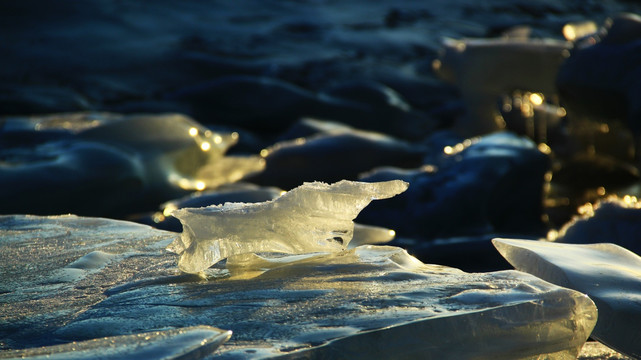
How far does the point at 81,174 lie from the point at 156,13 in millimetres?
6100

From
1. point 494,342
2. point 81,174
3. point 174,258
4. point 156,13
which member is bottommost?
point 494,342

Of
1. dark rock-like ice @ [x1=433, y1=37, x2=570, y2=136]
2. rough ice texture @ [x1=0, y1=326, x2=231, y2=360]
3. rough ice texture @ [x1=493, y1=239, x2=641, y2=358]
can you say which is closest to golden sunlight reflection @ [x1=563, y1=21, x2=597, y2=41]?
dark rock-like ice @ [x1=433, y1=37, x2=570, y2=136]

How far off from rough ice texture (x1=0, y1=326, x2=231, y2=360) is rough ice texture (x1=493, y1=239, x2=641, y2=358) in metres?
0.68

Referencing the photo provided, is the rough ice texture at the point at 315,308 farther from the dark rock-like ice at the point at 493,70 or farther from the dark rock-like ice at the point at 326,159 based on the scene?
the dark rock-like ice at the point at 493,70

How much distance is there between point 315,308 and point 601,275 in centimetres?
58

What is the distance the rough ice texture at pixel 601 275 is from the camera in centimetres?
137

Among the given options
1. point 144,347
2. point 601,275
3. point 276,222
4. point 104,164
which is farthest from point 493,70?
point 144,347

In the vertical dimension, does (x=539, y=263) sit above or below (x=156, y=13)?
below

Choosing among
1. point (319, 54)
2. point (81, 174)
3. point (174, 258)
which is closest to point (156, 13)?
point (319, 54)

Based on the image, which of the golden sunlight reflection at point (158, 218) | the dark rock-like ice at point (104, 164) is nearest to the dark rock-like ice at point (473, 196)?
the golden sunlight reflection at point (158, 218)

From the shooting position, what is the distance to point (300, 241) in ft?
4.67

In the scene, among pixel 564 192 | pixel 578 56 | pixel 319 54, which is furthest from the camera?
pixel 319 54

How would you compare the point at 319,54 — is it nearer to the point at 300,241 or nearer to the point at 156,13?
the point at 156,13

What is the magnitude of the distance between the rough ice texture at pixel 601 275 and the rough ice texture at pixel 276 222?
31 centimetres
